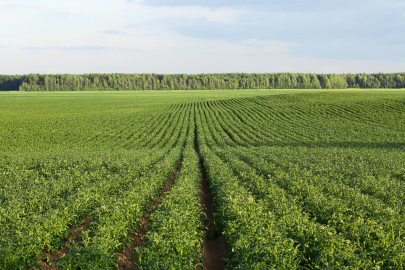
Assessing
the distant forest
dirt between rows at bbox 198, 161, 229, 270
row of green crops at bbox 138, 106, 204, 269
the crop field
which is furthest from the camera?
the distant forest

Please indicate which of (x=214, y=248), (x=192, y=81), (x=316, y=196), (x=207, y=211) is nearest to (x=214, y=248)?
(x=214, y=248)

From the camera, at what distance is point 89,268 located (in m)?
5.32

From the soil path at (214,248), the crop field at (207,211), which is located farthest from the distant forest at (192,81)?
the soil path at (214,248)

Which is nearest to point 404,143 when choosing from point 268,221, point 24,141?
point 268,221

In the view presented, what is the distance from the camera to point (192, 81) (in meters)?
190

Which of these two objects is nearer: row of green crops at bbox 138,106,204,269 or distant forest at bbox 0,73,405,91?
row of green crops at bbox 138,106,204,269

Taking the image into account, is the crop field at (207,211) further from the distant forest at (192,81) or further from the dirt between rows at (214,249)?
the distant forest at (192,81)

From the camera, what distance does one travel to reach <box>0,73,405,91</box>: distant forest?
16512 cm

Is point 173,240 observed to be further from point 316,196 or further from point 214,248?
point 316,196

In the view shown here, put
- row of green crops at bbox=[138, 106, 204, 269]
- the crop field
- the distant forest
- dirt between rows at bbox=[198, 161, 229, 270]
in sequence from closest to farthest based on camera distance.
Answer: row of green crops at bbox=[138, 106, 204, 269] → the crop field → dirt between rows at bbox=[198, 161, 229, 270] → the distant forest

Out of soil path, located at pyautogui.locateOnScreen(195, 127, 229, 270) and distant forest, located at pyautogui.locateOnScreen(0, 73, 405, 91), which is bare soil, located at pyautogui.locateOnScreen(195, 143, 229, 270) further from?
distant forest, located at pyautogui.locateOnScreen(0, 73, 405, 91)

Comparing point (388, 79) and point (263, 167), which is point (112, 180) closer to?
point (263, 167)

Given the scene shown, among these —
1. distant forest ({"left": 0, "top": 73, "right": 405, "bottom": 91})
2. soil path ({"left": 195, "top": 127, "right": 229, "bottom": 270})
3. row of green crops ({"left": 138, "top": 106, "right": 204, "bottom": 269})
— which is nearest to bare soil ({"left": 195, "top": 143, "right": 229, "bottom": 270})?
soil path ({"left": 195, "top": 127, "right": 229, "bottom": 270})

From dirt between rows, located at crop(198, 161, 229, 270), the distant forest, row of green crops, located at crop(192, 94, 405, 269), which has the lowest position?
dirt between rows, located at crop(198, 161, 229, 270)
